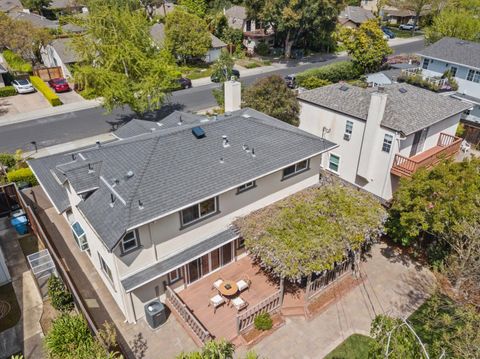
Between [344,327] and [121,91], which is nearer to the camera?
[344,327]

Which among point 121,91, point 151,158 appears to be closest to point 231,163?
point 151,158

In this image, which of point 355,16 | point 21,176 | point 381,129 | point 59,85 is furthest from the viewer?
point 355,16

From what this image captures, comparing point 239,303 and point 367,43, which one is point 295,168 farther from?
point 367,43

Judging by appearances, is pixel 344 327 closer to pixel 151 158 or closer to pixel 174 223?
pixel 174 223

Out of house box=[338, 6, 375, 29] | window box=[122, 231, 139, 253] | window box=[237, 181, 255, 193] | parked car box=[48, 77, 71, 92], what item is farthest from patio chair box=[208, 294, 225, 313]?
house box=[338, 6, 375, 29]

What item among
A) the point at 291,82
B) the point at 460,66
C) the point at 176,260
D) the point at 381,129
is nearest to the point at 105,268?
the point at 176,260

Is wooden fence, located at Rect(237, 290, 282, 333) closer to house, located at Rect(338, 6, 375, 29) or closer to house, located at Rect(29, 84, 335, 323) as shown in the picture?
house, located at Rect(29, 84, 335, 323)
